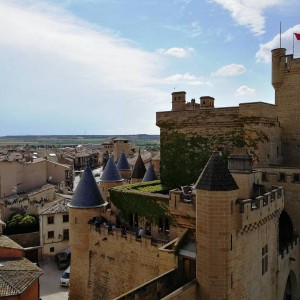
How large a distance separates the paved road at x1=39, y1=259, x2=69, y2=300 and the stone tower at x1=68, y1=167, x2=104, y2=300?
5837 millimetres

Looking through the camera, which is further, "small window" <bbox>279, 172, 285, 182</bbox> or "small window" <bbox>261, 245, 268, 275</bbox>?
"small window" <bbox>279, 172, 285, 182</bbox>

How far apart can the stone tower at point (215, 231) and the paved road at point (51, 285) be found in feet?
71.1

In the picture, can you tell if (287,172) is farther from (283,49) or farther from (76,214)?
(76,214)

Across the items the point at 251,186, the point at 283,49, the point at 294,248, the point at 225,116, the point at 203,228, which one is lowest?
the point at 294,248

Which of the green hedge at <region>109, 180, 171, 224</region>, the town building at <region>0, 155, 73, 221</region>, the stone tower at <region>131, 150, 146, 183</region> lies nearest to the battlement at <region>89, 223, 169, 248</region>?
the green hedge at <region>109, 180, 171, 224</region>

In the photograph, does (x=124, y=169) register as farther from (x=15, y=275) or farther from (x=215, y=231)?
(x=215, y=231)

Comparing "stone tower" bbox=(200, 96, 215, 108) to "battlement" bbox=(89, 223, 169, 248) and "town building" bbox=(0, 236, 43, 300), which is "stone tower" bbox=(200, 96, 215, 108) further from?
"town building" bbox=(0, 236, 43, 300)

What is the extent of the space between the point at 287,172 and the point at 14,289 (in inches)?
742

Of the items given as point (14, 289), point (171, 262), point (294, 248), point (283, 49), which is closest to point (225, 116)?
point (283, 49)

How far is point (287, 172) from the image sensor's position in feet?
75.4

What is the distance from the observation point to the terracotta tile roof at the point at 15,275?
21047mm

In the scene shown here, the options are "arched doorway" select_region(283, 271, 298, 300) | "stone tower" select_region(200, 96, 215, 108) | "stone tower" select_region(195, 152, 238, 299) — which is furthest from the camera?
"stone tower" select_region(200, 96, 215, 108)

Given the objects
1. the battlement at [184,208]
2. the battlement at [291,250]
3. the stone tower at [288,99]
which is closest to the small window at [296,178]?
the battlement at [291,250]

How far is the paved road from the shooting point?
1244 inches
